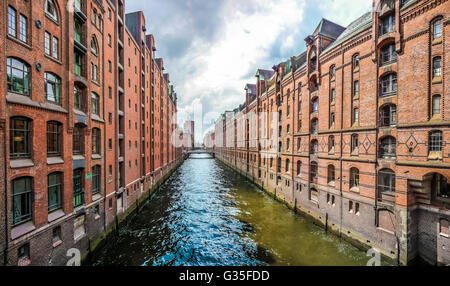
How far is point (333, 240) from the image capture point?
17203 millimetres

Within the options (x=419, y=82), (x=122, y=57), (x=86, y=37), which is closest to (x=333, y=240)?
(x=419, y=82)

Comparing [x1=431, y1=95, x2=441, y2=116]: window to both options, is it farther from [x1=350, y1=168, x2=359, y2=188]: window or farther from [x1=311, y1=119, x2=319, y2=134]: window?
[x1=311, y1=119, x2=319, y2=134]: window

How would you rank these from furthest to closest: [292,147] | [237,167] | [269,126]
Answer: [237,167] < [269,126] < [292,147]

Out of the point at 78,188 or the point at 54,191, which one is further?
the point at 78,188

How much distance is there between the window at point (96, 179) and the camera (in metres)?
16.5

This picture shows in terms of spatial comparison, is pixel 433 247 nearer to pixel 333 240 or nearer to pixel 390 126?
pixel 333 240

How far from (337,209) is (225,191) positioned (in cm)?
2038

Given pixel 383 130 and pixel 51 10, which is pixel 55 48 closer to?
pixel 51 10

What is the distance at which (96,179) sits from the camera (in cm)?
1692

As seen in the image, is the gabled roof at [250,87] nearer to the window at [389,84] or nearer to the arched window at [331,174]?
the arched window at [331,174]

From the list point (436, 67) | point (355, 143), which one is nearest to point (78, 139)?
point (355, 143)

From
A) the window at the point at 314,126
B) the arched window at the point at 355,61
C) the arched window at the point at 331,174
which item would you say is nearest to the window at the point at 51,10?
the arched window at the point at 355,61

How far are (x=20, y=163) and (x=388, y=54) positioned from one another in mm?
23756

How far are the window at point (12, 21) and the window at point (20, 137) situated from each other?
13.3 ft
